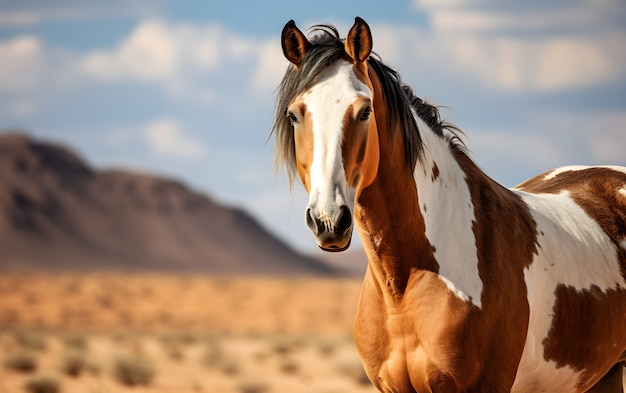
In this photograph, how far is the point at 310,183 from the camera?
4.04 m

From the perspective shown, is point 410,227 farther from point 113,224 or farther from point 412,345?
point 113,224

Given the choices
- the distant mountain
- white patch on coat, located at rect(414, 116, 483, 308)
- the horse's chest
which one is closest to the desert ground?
the horse's chest

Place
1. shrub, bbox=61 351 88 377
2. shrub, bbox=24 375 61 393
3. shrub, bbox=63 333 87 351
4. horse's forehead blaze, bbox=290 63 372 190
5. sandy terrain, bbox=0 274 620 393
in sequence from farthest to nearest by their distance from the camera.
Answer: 1. shrub, bbox=63 333 87 351
2. shrub, bbox=61 351 88 377
3. sandy terrain, bbox=0 274 620 393
4. shrub, bbox=24 375 61 393
5. horse's forehead blaze, bbox=290 63 372 190

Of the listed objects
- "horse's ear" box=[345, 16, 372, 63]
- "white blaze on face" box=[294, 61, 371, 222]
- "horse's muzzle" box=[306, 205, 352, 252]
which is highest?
"horse's ear" box=[345, 16, 372, 63]

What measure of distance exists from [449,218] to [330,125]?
98 cm

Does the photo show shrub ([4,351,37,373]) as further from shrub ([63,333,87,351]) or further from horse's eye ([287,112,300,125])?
horse's eye ([287,112,300,125])

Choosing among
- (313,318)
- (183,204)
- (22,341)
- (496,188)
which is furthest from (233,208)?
(496,188)

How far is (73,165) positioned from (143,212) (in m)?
10.8

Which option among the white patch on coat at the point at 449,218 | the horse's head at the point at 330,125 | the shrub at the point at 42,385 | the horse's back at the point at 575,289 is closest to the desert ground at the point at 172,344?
the shrub at the point at 42,385

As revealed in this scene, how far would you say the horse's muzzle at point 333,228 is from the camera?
3.64 meters

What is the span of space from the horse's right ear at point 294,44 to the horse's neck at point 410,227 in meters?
0.65

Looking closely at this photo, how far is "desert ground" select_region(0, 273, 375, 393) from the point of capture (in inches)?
526

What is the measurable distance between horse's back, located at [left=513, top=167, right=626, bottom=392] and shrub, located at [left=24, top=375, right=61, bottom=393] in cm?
819

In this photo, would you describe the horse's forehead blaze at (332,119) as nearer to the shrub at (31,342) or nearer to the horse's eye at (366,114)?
the horse's eye at (366,114)
